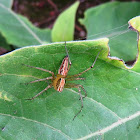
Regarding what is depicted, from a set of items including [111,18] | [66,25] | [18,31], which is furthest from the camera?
[18,31]

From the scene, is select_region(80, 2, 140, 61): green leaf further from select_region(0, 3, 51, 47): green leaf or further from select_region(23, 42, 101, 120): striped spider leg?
select_region(23, 42, 101, 120): striped spider leg

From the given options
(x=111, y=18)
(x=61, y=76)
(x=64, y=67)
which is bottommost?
(x=111, y=18)

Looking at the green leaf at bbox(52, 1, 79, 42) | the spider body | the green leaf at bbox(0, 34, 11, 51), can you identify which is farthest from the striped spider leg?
the green leaf at bbox(0, 34, 11, 51)

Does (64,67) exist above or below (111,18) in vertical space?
above

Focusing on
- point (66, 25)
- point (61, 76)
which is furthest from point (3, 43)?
point (61, 76)

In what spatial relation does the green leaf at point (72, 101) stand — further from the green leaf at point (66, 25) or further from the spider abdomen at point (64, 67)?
the green leaf at point (66, 25)

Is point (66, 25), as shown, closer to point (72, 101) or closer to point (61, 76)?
point (61, 76)
